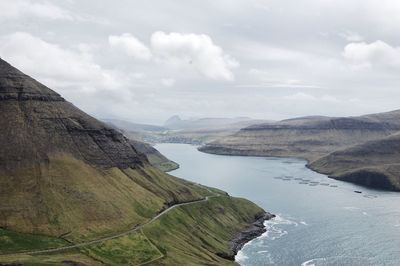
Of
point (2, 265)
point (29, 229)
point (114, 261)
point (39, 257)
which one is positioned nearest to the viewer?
point (2, 265)

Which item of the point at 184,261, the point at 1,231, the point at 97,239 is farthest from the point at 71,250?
the point at 184,261

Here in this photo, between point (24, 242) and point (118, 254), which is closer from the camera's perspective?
point (24, 242)

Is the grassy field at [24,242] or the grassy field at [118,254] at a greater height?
Result: the grassy field at [24,242]

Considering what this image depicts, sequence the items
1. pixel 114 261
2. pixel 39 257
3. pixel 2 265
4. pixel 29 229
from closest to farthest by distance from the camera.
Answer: pixel 2 265
pixel 39 257
pixel 114 261
pixel 29 229

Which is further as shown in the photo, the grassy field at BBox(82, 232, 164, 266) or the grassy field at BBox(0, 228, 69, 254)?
the grassy field at BBox(82, 232, 164, 266)

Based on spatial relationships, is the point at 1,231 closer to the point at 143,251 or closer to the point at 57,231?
the point at 57,231

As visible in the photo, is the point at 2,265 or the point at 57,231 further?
the point at 57,231

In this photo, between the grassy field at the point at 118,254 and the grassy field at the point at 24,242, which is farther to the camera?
the grassy field at the point at 118,254

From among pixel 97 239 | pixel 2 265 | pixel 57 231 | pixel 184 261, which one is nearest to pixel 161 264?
pixel 184 261

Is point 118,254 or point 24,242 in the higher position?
point 24,242

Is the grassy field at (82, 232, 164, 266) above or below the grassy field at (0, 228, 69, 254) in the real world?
below

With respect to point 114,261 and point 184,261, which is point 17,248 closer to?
point 114,261
